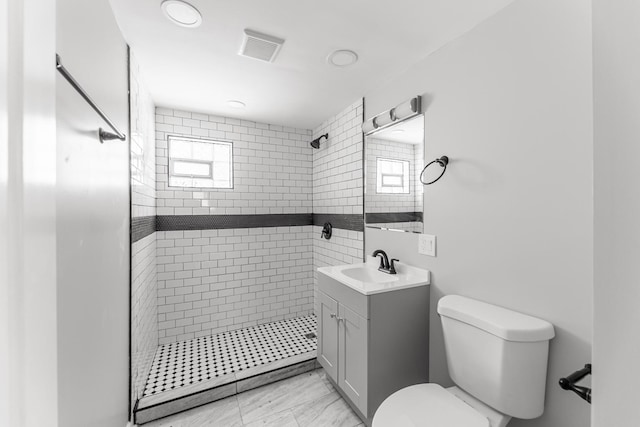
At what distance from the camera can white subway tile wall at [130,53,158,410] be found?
1755mm

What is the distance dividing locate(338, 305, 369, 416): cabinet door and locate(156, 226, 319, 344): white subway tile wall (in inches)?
57.7

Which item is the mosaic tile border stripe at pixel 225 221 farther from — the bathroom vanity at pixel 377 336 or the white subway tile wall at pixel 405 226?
the bathroom vanity at pixel 377 336


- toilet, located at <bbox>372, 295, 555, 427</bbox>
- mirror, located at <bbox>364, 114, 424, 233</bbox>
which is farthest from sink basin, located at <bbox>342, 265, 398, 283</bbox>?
toilet, located at <bbox>372, 295, 555, 427</bbox>

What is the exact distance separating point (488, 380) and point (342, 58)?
206 centimetres

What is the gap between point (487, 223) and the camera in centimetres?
147

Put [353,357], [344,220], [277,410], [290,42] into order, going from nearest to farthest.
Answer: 1. [290,42]
2. [353,357]
3. [277,410]
4. [344,220]

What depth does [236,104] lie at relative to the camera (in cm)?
256

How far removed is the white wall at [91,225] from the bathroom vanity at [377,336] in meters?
1.32

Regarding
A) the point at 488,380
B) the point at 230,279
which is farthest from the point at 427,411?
the point at 230,279

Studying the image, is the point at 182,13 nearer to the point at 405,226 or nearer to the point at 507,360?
the point at 405,226

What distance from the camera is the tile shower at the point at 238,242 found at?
2273 mm

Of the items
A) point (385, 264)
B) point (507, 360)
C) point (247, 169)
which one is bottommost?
point (507, 360)

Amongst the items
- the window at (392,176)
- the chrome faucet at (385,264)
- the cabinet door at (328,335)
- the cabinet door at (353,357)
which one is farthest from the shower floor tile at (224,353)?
the window at (392,176)
